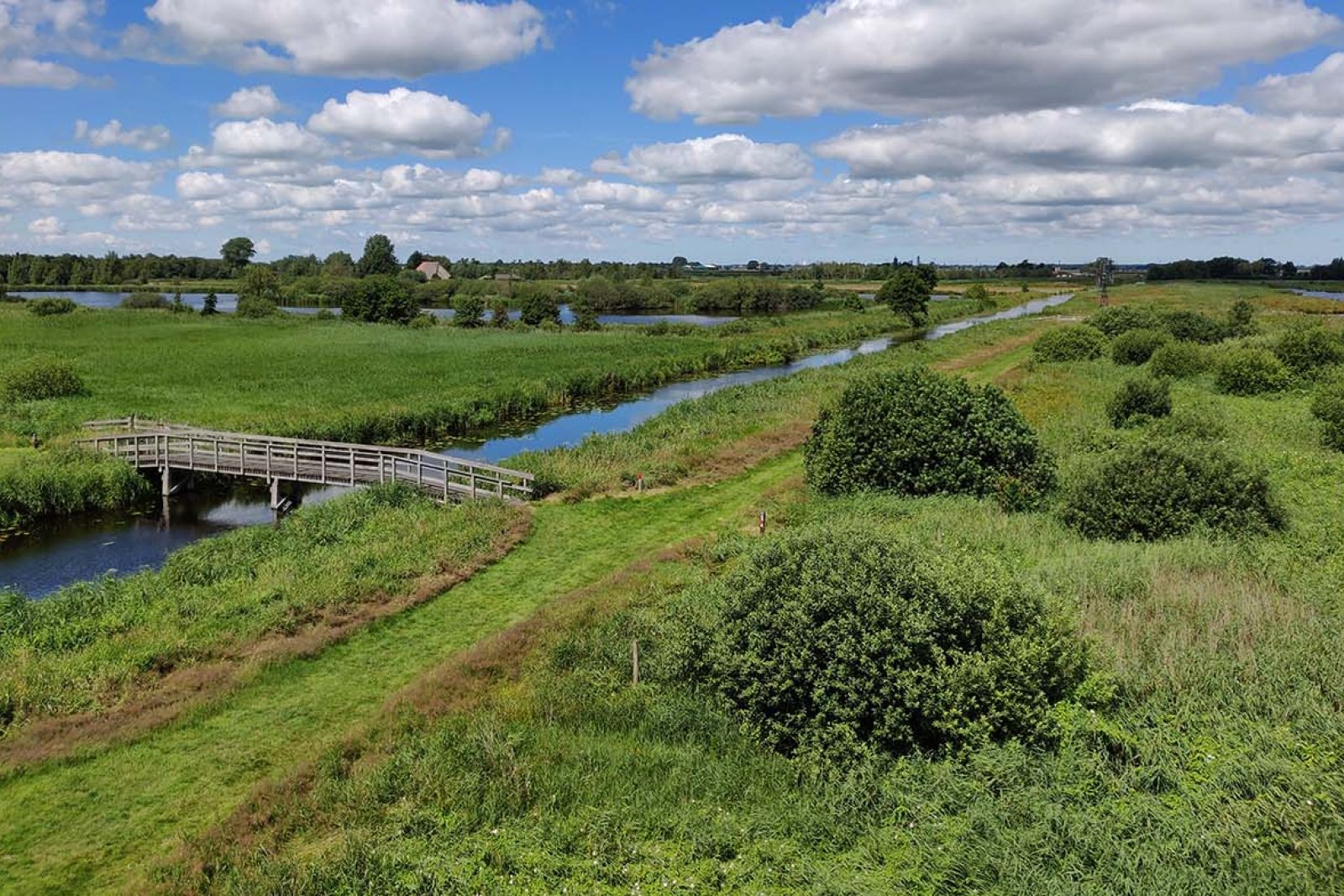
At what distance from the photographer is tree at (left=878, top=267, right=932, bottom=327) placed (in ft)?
307

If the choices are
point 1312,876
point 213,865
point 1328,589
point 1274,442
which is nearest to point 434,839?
point 213,865

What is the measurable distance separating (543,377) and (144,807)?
39.9 metres

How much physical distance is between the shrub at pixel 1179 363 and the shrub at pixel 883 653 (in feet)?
123

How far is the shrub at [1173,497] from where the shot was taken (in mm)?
17281

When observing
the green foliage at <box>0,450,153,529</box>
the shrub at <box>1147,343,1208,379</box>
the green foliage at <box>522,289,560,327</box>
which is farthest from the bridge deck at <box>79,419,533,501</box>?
the green foliage at <box>522,289,560,327</box>

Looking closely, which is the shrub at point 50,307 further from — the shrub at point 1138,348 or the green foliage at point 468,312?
the shrub at point 1138,348

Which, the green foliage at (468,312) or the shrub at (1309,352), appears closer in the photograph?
the shrub at (1309,352)

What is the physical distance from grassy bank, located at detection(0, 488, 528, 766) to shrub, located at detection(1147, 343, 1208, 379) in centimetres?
3484

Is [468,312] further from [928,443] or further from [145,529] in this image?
[928,443]

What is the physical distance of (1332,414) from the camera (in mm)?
27109

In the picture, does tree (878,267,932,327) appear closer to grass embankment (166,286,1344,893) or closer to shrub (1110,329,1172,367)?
shrub (1110,329,1172,367)

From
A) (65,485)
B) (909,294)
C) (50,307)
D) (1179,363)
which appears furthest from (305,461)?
(909,294)

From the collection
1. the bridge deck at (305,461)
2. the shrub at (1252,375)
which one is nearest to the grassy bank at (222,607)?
the bridge deck at (305,461)

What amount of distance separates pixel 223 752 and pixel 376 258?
16606cm
